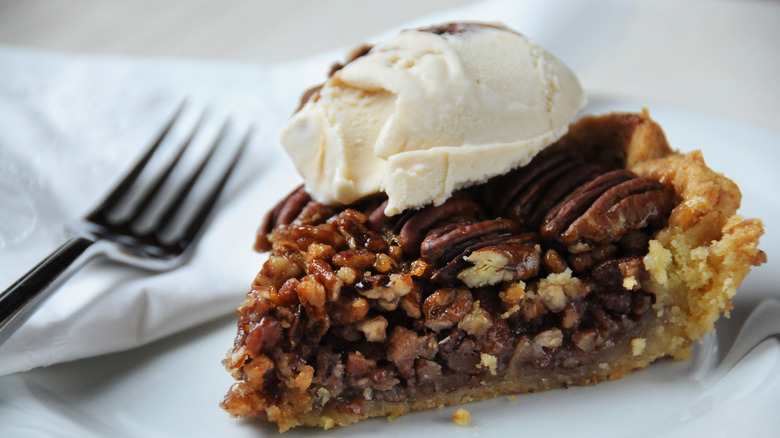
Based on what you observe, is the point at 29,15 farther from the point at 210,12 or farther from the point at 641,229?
the point at 641,229

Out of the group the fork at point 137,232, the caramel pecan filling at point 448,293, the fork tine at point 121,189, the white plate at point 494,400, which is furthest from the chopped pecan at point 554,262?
the fork tine at point 121,189

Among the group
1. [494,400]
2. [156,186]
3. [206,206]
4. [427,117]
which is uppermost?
[427,117]

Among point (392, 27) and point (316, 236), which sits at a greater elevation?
point (316, 236)

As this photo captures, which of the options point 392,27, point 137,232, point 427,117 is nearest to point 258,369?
point 427,117

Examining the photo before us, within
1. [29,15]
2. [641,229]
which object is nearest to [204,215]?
[641,229]

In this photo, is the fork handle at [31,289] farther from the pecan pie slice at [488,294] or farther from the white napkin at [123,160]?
the pecan pie slice at [488,294]

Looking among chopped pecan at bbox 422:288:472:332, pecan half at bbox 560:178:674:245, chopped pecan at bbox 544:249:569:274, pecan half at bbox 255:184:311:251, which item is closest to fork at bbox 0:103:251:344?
pecan half at bbox 255:184:311:251

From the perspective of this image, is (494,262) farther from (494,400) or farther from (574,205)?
(494,400)

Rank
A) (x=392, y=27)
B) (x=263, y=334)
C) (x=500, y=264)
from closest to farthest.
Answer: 1. (x=263, y=334)
2. (x=500, y=264)
3. (x=392, y=27)
